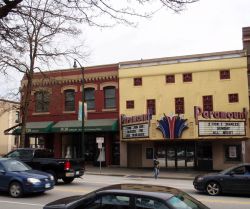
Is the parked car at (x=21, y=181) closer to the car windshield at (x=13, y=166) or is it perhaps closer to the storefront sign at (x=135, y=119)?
the car windshield at (x=13, y=166)

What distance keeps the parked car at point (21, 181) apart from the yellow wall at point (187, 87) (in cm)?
1778

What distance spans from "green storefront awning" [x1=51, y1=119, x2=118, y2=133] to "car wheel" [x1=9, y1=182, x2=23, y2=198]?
19.5 m

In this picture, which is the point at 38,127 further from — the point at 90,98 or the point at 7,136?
the point at 7,136

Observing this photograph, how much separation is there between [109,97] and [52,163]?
17931 mm

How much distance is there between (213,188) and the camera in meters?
17.1

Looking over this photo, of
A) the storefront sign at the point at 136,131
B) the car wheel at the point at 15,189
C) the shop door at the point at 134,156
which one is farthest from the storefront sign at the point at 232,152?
the car wheel at the point at 15,189

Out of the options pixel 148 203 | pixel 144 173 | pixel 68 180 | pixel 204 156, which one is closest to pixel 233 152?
pixel 204 156

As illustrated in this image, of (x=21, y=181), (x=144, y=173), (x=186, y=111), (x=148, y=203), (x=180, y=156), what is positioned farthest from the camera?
(x=180, y=156)

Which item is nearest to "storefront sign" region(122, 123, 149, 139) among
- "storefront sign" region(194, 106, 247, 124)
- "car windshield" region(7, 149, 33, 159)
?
"storefront sign" region(194, 106, 247, 124)

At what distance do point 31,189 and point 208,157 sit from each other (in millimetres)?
21121

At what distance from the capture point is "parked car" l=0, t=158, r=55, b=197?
1491cm

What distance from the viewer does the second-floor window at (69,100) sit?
1507 inches

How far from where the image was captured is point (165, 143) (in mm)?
34906

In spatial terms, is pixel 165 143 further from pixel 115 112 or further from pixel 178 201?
pixel 178 201
